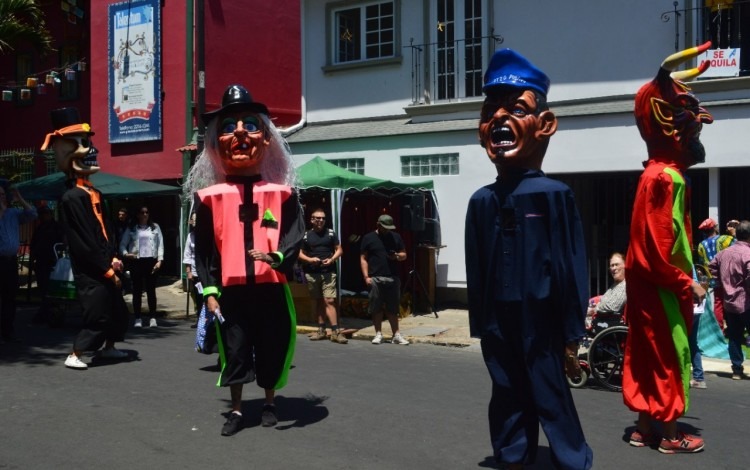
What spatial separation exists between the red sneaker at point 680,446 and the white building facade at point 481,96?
699cm

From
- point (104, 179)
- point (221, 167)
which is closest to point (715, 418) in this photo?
point (221, 167)

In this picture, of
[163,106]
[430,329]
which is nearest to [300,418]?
[430,329]

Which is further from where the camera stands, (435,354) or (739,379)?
(435,354)

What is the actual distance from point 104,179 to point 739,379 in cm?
1126

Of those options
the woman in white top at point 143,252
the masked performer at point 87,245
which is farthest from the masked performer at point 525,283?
the woman in white top at point 143,252

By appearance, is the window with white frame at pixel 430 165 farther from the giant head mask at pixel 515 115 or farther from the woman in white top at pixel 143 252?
the giant head mask at pixel 515 115

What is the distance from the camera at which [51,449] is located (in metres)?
5.65

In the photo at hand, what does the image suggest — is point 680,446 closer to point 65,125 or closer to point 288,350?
point 288,350

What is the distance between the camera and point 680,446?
225 inches

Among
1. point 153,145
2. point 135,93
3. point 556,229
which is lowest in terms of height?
point 556,229

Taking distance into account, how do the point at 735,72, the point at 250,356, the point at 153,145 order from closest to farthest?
the point at 250,356 < the point at 735,72 < the point at 153,145

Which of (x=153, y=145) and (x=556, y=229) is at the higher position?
(x=153, y=145)

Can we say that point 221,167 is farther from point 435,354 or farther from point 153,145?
point 153,145

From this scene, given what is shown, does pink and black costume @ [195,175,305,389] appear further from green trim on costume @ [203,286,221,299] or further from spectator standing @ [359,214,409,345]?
spectator standing @ [359,214,409,345]
